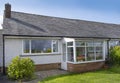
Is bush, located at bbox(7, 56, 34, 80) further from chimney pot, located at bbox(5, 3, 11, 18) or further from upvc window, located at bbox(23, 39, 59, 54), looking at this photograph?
chimney pot, located at bbox(5, 3, 11, 18)

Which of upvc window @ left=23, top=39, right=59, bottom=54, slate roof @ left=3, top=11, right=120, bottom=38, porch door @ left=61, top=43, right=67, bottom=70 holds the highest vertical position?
slate roof @ left=3, top=11, right=120, bottom=38

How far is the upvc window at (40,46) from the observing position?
64.2ft

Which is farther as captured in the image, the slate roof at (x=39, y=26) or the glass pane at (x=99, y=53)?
the glass pane at (x=99, y=53)

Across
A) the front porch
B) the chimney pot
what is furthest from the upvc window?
the chimney pot

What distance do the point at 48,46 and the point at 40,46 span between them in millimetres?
943

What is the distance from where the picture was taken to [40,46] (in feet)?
66.8

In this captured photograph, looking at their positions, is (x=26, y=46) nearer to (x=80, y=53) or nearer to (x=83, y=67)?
(x=80, y=53)

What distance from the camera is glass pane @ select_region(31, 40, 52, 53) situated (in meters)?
19.9

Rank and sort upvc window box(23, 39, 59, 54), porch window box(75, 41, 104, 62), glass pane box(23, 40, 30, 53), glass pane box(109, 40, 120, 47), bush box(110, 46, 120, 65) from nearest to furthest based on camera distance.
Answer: glass pane box(23, 40, 30, 53) → upvc window box(23, 39, 59, 54) → porch window box(75, 41, 104, 62) → bush box(110, 46, 120, 65) → glass pane box(109, 40, 120, 47)

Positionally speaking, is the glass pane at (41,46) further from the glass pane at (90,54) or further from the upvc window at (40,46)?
the glass pane at (90,54)

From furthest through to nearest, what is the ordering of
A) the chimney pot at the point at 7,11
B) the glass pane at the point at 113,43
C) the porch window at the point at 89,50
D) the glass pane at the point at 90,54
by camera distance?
the glass pane at the point at 113,43 → the chimney pot at the point at 7,11 → the glass pane at the point at 90,54 → the porch window at the point at 89,50

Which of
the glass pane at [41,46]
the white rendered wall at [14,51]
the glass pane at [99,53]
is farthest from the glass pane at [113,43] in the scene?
the white rendered wall at [14,51]

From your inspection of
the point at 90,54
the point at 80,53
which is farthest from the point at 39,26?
the point at 90,54

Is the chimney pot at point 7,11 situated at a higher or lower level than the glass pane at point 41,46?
higher
